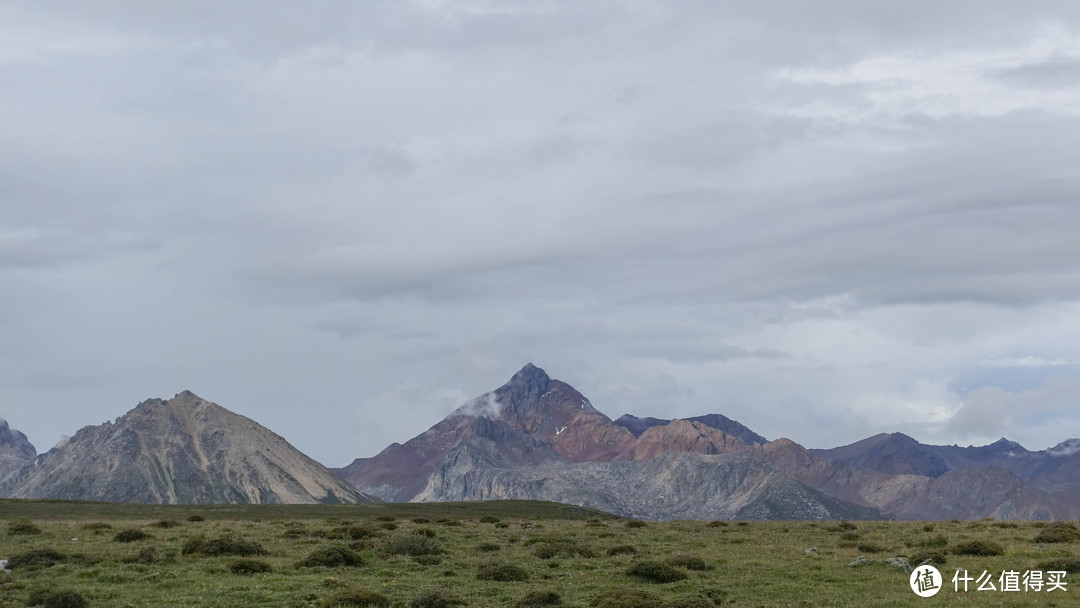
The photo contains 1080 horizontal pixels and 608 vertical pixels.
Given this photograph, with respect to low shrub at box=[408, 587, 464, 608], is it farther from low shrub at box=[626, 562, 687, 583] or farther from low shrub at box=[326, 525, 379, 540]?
low shrub at box=[326, 525, 379, 540]

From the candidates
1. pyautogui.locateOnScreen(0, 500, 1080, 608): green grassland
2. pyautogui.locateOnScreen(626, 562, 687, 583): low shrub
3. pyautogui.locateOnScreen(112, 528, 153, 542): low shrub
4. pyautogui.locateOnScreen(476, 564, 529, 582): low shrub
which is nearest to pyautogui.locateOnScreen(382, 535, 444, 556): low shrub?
pyautogui.locateOnScreen(0, 500, 1080, 608): green grassland

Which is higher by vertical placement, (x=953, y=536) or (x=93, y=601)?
(x=953, y=536)

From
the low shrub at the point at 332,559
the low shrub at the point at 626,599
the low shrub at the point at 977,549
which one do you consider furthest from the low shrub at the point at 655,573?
the low shrub at the point at 977,549

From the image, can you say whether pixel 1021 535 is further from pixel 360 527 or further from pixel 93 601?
pixel 93 601

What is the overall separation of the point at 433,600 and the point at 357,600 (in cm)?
294

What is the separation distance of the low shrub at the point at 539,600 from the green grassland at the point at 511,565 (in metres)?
0.06

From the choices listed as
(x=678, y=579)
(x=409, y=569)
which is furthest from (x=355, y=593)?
(x=678, y=579)

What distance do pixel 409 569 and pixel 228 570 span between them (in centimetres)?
861

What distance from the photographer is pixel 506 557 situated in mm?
51562

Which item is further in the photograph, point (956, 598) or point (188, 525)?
point (188, 525)

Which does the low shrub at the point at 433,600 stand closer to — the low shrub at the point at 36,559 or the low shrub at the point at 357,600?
the low shrub at the point at 357,600

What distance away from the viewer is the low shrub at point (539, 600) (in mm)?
37469

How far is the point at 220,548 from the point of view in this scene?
51.8m

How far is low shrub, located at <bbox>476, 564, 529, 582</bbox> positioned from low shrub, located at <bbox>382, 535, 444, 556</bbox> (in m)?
7.69
